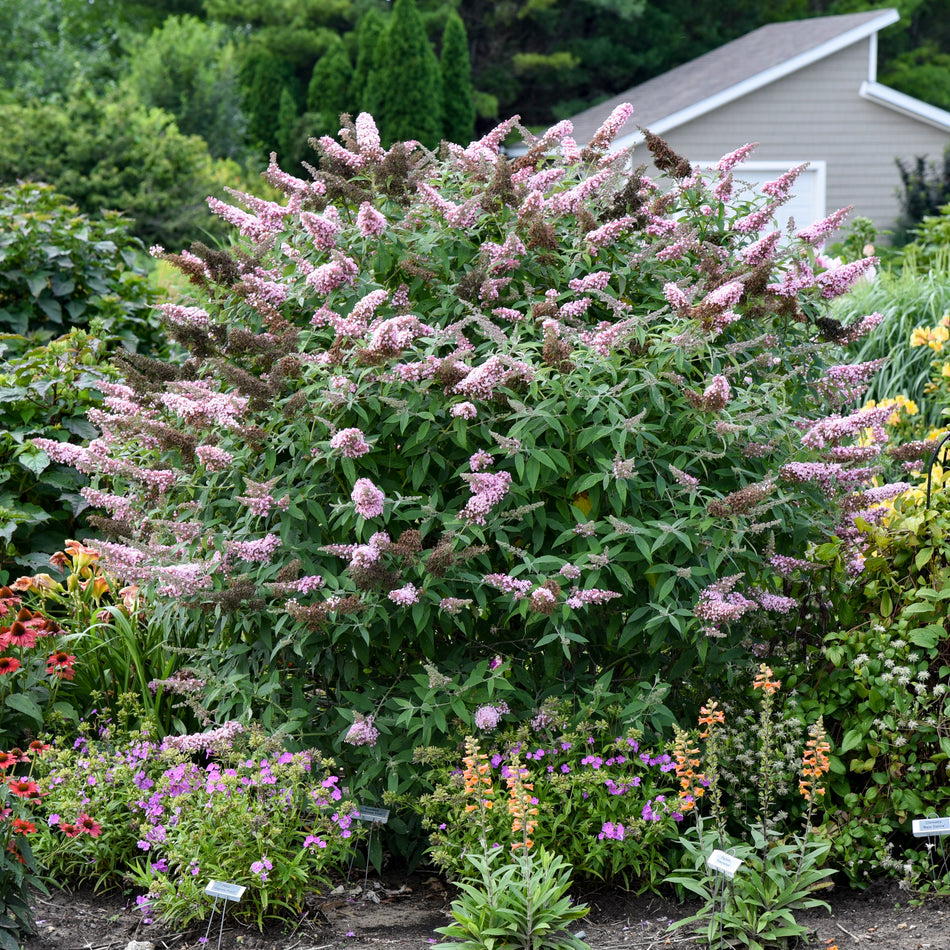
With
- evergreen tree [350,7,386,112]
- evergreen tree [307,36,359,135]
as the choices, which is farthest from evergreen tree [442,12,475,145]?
evergreen tree [307,36,359,135]

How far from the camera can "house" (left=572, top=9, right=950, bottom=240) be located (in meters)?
19.2

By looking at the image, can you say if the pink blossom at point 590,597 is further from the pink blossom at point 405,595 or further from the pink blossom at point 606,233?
the pink blossom at point 606,233

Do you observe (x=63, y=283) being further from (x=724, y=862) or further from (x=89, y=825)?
(x=724, y=862)

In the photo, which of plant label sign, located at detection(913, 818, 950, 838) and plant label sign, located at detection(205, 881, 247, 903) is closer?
plant label sign, located at detection(205, 881, 247, 903)

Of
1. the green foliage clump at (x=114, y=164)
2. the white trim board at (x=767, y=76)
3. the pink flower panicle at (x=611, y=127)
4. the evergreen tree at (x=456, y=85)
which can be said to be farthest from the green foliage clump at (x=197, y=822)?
the evergreen tree at (x=456, y=85)

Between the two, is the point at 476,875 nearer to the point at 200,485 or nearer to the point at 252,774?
the point at 252,774

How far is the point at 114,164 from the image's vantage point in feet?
41.2

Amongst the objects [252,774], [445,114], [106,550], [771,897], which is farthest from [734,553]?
[445,114]

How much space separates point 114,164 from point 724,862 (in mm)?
11683

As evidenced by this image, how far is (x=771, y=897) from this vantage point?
9.76 ft

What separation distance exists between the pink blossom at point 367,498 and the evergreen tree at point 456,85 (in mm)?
22091

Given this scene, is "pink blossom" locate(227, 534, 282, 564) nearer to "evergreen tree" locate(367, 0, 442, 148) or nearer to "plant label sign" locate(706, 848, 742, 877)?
"plant label sign" locate(706, 848, 742, 877)

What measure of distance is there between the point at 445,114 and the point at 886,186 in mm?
9610

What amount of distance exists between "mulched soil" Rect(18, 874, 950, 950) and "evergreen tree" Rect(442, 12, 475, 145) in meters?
22.3
